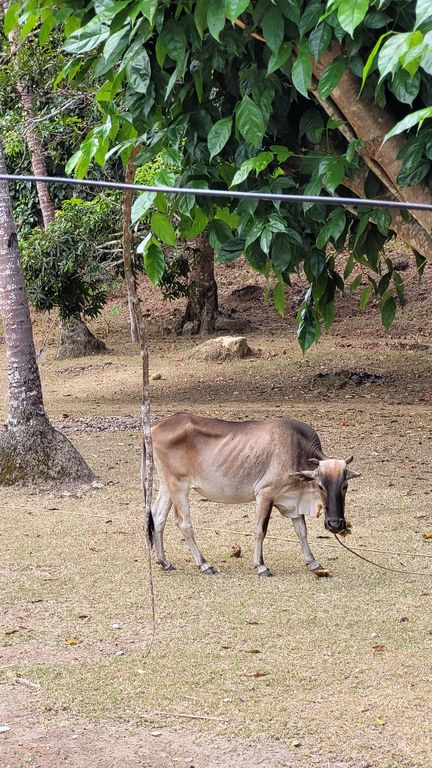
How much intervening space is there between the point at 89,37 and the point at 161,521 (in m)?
3.74

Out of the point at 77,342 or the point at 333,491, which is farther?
the point at 77,342

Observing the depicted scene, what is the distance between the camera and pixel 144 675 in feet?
18.0

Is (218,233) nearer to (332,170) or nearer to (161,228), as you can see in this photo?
(332,170)

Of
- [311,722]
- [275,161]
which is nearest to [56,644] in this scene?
[311,722]

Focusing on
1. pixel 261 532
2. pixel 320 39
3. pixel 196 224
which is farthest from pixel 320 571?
pixel 320 39

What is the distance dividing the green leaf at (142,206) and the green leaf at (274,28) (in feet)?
2.72

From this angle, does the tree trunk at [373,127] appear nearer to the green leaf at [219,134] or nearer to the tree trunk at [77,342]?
the green leaf at [219,134]

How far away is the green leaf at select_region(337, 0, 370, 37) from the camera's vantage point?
3.71 m

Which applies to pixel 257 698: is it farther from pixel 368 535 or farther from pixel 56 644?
pixel 368 535

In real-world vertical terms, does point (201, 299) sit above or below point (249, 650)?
above

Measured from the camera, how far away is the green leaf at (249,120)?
4.78 metres

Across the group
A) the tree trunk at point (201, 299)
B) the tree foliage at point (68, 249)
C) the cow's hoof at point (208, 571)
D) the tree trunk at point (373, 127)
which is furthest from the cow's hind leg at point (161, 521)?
the tree trunk at point (201, 299)

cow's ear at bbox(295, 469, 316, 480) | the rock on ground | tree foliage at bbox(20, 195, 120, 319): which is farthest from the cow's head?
the rock on ground

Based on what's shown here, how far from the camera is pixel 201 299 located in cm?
2003
